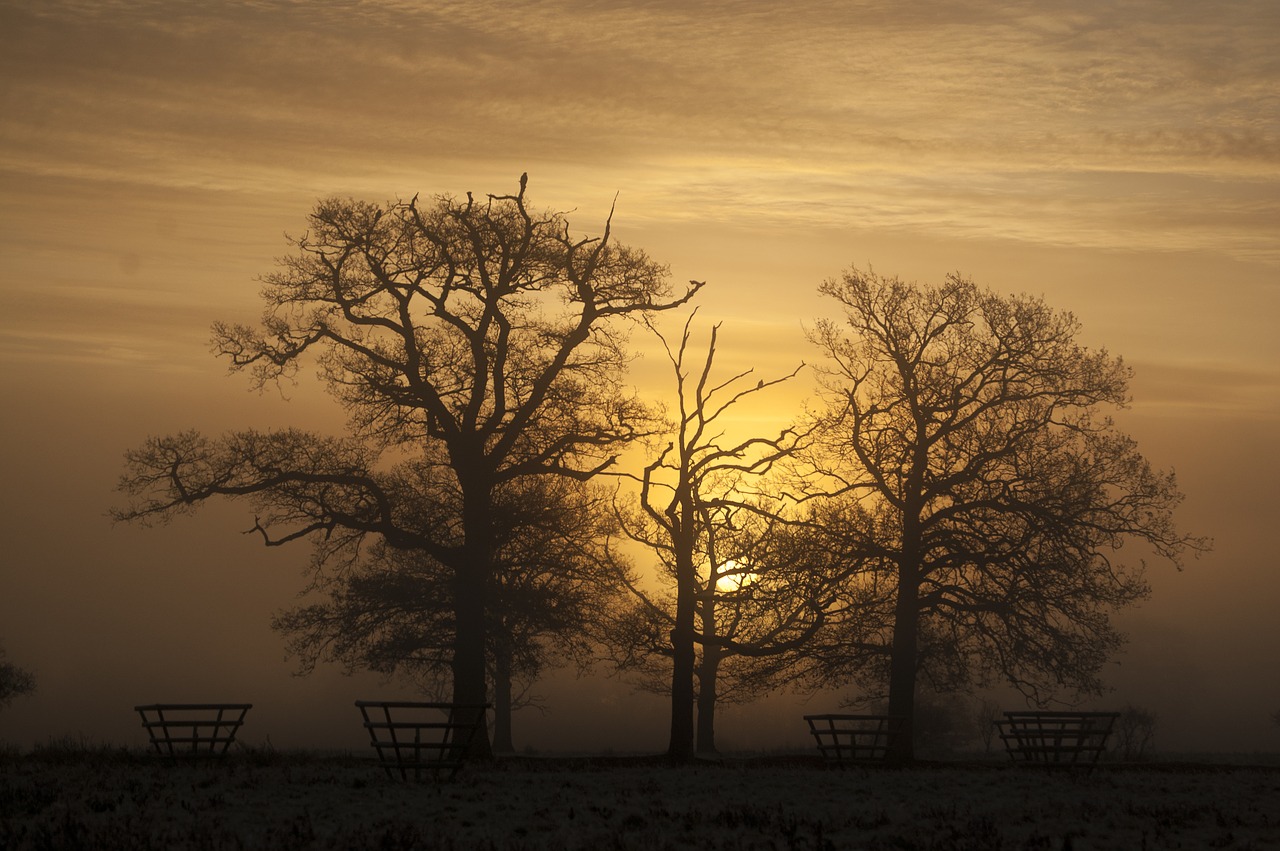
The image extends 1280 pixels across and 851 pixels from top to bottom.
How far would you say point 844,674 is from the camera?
105 feet

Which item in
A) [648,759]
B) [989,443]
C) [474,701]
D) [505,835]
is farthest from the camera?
[989,443]

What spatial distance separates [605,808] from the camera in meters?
18.2

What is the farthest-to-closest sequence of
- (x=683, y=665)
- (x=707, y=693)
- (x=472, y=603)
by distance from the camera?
1. (x=707, y=693)
2. (x=472, y=603)
3. (x=683, y=665)

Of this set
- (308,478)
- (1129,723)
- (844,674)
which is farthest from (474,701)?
(1129,723)

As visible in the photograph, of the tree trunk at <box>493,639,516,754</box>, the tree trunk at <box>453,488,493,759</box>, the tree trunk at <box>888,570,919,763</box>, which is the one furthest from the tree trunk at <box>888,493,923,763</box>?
the tree trunk at <box>493,639,516,754</box>

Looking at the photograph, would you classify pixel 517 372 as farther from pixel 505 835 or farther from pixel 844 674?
pixel 505 835

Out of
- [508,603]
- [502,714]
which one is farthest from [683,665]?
[502,714]

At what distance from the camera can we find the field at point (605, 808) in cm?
1565

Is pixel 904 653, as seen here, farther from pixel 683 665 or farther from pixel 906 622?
pixel 683 665

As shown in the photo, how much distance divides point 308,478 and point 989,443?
16.9 metres

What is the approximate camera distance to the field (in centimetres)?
1565

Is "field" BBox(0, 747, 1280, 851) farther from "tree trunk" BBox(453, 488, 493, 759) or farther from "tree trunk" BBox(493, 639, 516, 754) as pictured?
"tree trunk" BBox(493, 639, 516, 754)

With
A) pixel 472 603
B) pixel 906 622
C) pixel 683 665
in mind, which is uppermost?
pixel 472 603

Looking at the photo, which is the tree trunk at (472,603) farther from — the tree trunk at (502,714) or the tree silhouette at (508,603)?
the tree trunk at (502,714)
